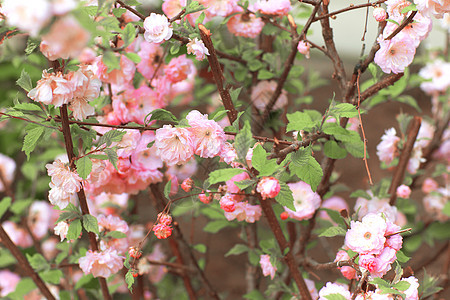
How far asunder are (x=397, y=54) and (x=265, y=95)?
0.35 metres

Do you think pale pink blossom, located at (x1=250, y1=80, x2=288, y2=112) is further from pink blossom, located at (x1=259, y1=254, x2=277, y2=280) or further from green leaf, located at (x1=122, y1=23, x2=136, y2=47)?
green leaf, located at (x1=122, y1=23, x2=136, y2=47)

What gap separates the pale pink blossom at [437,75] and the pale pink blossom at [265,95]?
1.91ft

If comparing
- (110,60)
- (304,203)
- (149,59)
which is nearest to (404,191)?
(304,203)

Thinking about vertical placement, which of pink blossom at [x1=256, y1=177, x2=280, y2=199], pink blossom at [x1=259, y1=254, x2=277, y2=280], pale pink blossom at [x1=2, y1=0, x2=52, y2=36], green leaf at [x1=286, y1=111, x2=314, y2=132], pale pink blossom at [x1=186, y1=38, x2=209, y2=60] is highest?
pale pink blossom at [x1=186, y1=38, x2=209, y2=60]

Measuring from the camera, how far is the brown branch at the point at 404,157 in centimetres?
88

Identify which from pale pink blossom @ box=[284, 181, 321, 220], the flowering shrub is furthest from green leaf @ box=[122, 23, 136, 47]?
pale pink blossom @ box=[284, 181, 321, 220]

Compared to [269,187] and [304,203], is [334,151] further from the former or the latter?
[269,187]

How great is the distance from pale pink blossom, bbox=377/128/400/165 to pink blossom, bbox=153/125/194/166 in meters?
0.47

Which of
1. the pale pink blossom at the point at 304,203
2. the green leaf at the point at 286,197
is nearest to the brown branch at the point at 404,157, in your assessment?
the pale pink blossom at the point at 304,203

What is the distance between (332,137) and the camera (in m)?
0.77

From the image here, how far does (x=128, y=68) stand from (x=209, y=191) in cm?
27

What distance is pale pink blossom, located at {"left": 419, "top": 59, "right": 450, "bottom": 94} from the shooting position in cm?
134

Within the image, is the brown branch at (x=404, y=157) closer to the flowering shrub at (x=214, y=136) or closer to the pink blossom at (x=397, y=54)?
the flowering shrub at (x=214, y=136)

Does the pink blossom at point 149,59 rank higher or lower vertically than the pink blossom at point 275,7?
lower
